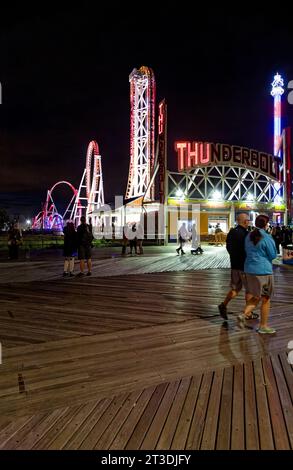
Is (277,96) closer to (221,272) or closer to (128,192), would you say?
(128,192)

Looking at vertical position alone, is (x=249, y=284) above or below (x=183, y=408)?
above

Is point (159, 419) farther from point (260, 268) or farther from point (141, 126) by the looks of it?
point (141, 126)

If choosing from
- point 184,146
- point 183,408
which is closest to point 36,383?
point 183,408

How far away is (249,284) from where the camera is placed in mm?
5609

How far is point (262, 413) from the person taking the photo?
3217 mm

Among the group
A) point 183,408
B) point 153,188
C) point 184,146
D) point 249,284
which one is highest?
point 184,146

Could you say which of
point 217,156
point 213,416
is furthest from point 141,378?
point 217,156

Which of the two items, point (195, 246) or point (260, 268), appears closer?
point (260, 268)

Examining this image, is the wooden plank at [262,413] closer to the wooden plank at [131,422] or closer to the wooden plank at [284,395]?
the wooden plank at [284,395]

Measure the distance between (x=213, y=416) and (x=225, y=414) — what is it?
0.12m

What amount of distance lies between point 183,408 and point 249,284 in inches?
108

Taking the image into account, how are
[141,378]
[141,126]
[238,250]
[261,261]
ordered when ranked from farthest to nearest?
[141,126] < [238,250] < [261,261] < [141,378]

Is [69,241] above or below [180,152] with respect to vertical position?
below

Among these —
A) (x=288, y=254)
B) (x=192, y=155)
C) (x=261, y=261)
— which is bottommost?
(x=288, y=254)
